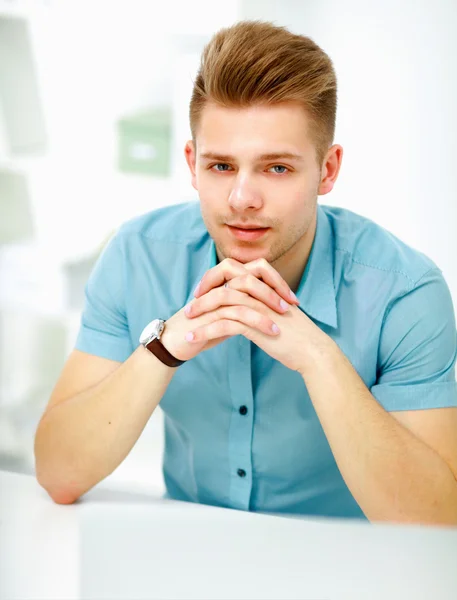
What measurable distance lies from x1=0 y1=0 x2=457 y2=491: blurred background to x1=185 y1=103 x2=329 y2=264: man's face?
1.12m

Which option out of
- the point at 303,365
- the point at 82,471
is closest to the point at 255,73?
the point at 303,365

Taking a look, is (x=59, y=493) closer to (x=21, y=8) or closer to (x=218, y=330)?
(x=218, y=330)

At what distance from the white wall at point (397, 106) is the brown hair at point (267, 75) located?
1.03 meters

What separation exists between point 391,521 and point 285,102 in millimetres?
699

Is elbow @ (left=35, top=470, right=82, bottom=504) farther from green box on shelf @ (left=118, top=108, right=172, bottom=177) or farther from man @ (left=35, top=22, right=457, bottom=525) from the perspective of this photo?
green box on shelf @ (left=118, top=108, right=172, bottom=177)

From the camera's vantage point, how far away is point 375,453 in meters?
1.14

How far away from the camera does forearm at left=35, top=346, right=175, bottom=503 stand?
1229mm

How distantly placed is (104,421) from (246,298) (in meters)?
0.33

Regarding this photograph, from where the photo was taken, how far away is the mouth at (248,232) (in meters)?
1.24

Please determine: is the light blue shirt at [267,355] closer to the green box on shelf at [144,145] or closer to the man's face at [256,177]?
the man's face at [256,177]

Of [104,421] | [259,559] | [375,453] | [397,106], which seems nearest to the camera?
[259,559]

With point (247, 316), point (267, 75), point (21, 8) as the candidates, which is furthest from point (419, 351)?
point (21, 8)

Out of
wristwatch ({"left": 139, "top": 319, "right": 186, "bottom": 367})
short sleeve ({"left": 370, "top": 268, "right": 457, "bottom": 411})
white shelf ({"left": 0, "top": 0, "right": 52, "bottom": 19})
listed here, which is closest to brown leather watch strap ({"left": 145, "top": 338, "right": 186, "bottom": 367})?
wristwatch ({"left": 139, "top": 319, "right": 186, "bottom": 367})

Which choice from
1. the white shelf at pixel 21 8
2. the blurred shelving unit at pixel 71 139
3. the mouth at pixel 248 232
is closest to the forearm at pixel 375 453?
the mouth at pixel 248 232
